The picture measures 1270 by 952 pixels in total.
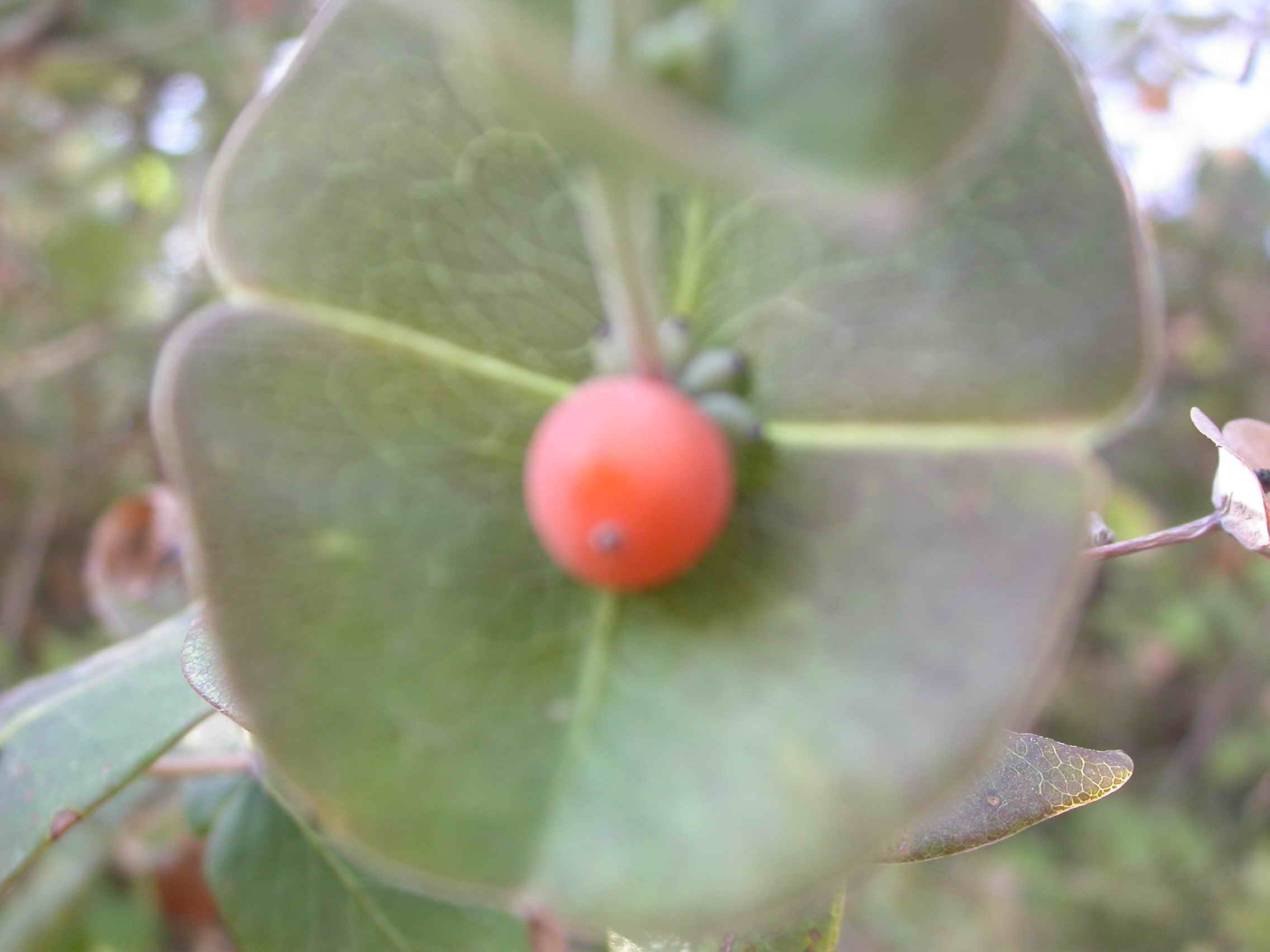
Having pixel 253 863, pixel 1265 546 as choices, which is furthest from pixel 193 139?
pixel 1265 546

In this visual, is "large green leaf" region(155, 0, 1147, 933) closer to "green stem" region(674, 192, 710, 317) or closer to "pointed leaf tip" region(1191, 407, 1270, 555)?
"green stem" region(674, 192, 710, 317)

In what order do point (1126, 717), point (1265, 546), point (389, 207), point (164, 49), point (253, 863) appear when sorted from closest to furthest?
point (389, 207)
point (1265, 546)
point (253, 863)
point (164, 49)
point (1126, 717)

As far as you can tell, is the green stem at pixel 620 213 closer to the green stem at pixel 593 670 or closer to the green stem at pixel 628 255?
the green stem at pixel 628 255

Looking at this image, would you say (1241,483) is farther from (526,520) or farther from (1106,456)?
(1106,456)

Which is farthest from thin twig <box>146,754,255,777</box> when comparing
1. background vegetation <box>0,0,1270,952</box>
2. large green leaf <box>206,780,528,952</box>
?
background vegetation <box>0,0,1270,952</box>

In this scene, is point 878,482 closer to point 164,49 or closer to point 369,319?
point 369,319
